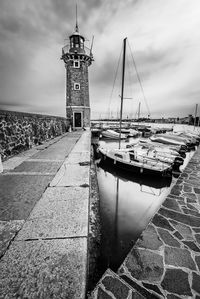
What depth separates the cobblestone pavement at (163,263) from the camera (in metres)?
1.79

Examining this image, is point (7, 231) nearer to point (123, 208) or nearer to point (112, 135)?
point (123, 208)

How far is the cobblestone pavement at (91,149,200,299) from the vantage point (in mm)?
1785

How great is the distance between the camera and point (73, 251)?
1.78m

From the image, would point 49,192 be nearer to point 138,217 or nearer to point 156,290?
point 156,290

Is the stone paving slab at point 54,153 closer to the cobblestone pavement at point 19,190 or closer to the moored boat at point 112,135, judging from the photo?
the cobblestone pavement at point 19,190

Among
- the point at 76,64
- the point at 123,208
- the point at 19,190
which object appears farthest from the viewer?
the point at 76,64

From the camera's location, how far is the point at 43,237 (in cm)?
197

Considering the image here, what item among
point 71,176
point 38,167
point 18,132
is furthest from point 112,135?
point 71,176

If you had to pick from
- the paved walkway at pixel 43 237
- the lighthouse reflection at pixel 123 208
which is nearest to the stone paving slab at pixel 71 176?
the paved walkway at pixel 43 237

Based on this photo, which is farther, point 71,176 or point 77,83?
point 77,83

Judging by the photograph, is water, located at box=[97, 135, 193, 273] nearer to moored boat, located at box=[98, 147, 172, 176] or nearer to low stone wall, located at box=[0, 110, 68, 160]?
moored boat, located at box=[98, 147, 172, 176]

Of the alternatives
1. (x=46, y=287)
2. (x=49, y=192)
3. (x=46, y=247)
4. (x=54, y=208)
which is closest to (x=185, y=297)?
(x=46, y=287)

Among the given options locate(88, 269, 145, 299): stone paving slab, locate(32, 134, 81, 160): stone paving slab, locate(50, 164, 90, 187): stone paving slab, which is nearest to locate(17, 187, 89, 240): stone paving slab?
locate(50, 164, 90, 187): stone paving slab

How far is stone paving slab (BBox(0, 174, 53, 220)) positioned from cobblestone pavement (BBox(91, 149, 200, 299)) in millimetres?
1862
